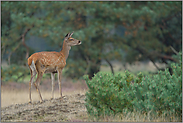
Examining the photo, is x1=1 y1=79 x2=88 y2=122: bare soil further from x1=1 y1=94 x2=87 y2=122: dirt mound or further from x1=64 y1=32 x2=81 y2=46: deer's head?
x1=64 y1=32 x2=81 y2=46: deer's head

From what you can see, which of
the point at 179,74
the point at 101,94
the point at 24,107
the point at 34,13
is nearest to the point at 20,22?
the point at 34,13

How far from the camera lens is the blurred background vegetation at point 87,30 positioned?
13.2 metres

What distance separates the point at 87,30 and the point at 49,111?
19.8 feet

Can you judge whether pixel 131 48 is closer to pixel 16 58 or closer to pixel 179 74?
pixel 16 58

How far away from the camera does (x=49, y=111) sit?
26.1ft

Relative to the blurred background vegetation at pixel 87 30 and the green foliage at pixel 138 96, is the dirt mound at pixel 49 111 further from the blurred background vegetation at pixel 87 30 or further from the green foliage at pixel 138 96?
the blurred background vegetation at pixel 87 30

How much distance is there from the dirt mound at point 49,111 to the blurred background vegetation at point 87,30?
14.3ft

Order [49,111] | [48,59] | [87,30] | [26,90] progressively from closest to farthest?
1. [49,111]
2. [48,59]
3. [87,30]
4. [26,90]

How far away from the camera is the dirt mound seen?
7.38m

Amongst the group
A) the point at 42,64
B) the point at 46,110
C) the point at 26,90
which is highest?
the point at 42,64

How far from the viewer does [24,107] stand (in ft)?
28.8

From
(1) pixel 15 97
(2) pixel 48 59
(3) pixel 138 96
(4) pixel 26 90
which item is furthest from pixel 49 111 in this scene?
(4) pixel 26 90

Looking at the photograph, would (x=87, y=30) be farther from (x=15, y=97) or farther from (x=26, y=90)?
(x=15, y=97)

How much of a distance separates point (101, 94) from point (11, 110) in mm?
3629
